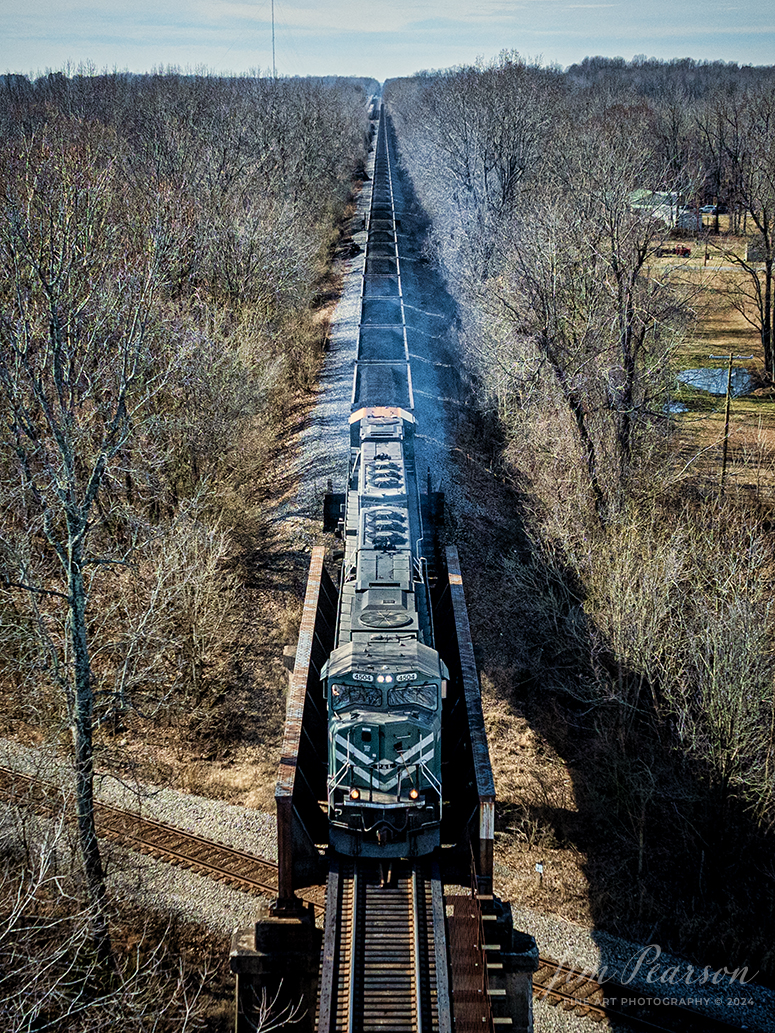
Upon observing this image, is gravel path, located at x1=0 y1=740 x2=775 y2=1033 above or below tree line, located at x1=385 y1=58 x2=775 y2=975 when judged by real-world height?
below

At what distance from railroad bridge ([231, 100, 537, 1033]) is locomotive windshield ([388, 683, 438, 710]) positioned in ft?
5.67

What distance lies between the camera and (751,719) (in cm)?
1652

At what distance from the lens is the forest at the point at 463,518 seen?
1554 cm

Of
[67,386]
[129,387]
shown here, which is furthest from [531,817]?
[129,387]

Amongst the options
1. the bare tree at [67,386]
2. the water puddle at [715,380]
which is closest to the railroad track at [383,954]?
the bare tree at [67,386]

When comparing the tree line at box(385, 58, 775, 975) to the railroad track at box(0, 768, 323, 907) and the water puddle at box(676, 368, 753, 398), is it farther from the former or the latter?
the railroad track at box(0, 768, 323, 907)

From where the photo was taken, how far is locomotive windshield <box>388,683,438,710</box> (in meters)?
14.5

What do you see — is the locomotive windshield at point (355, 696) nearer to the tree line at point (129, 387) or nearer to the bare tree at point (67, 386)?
the tree line at point (129, 387)

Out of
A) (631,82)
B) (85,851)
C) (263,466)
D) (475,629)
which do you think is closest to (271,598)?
(475,629)

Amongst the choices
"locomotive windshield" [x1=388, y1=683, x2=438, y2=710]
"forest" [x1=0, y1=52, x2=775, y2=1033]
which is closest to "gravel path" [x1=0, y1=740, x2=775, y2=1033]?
"forest" [x1=0, y1=52, x2=775, y2=1033]

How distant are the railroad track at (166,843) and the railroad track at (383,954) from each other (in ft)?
11.5

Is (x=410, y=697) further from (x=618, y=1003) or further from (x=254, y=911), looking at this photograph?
(x=618, y=1003)

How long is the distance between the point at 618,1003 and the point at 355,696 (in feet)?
25.7

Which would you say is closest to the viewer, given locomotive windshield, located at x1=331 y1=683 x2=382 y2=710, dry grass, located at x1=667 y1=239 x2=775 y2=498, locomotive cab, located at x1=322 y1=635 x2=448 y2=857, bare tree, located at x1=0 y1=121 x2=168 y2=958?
bare tree, located at x1=0 y1=121 x2=168 y2=958
